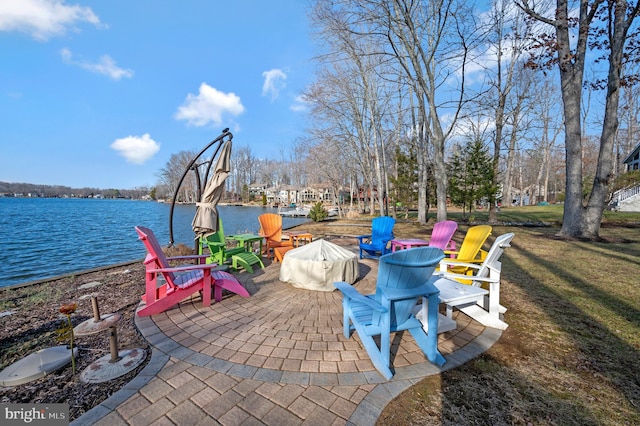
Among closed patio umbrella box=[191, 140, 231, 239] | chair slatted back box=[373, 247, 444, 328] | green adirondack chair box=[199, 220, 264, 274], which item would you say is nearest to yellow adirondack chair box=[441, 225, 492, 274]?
chair slatted back box=[373, 247, 444, 328]

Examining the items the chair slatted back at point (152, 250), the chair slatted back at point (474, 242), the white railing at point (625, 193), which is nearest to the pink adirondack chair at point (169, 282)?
the chair slatted back at point (152, 250)

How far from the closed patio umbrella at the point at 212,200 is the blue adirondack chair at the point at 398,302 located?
3.31 m

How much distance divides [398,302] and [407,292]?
0.12m

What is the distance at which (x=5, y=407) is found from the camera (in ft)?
5.82

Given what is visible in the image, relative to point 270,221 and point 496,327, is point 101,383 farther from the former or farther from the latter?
point 270,221

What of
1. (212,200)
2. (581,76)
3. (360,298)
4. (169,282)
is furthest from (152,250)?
(581,76)

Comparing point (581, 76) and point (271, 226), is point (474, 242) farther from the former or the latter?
point (581, 76)

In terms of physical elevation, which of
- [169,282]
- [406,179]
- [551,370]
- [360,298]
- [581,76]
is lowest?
[551,370]

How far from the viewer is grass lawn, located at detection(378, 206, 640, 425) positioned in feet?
5.72

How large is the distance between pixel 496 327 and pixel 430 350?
3.97ft

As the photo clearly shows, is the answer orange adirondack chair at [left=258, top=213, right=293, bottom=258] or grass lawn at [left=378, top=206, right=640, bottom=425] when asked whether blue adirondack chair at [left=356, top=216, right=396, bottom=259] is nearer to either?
orange adirondack chair at [left=258, top=213, right=293, bottom=258]

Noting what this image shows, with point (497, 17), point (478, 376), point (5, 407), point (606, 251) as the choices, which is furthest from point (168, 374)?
point (497, 17)

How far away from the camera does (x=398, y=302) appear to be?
7.16 feet

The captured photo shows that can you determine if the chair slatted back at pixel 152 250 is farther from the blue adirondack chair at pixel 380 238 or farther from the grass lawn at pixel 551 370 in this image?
the blue adirondack chair at pixel 380 238
